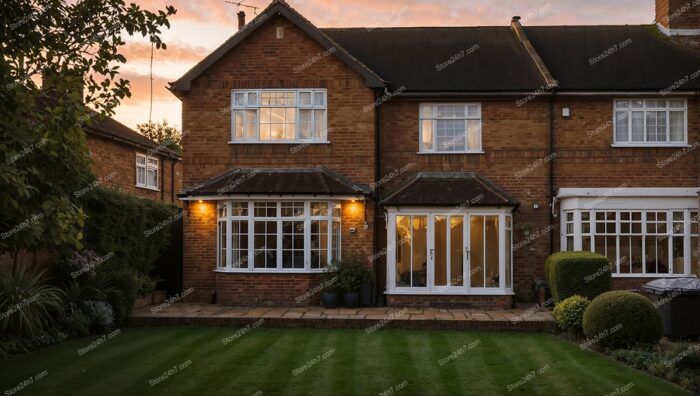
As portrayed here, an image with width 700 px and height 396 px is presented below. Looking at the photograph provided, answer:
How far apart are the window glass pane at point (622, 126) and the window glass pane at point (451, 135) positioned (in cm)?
404

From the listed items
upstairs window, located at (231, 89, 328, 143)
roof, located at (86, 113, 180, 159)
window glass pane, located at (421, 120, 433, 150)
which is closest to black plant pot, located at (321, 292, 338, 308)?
upstairs window, located at (231, 89, 328, 143)

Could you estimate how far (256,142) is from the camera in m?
19.3

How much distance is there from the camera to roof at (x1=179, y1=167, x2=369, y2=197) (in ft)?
58.9

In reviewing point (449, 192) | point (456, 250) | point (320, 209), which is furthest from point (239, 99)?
point (456, 250)

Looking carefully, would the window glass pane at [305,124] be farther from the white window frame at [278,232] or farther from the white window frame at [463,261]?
the white window frame at [463,261]

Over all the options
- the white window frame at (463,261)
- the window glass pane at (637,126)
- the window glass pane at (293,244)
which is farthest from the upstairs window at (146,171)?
the window glass pane at (637,126)

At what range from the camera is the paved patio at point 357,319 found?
15.4 metres

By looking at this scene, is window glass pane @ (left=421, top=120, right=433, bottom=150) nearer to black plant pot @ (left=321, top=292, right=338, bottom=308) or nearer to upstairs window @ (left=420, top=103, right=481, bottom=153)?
upstairs window @ (left=420, top=103, right=481, bottom=153)

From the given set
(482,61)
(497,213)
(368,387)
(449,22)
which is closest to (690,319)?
(497,213)

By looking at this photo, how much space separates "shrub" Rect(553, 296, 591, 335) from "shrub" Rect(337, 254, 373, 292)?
5.11 metres

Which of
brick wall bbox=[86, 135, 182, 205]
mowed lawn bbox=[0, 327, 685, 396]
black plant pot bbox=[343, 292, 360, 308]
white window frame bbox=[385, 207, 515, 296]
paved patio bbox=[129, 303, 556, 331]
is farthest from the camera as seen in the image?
brick wall bbox=[86, 135, 182, 205]

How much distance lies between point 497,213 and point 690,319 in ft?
18.2

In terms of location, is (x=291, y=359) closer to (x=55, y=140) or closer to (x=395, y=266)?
(x=55, y=140)

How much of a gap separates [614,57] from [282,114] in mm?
9656
